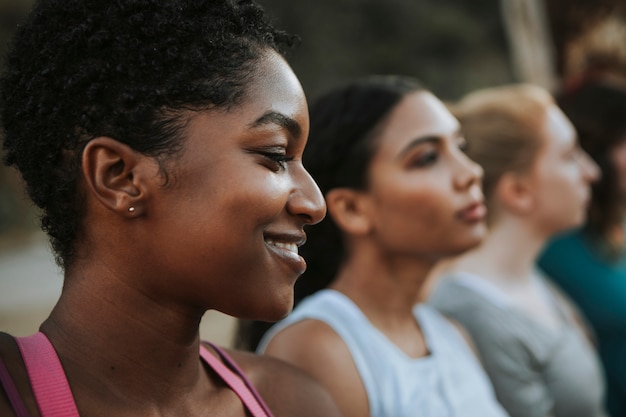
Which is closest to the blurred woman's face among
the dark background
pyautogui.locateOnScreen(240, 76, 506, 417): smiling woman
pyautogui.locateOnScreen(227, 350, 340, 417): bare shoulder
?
pyautogui.locateOnScreen(240, 76, 506, 417): smiling woman

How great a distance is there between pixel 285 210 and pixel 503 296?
6.53ft

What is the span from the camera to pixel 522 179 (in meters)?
3.35

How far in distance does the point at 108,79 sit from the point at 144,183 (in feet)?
0.57

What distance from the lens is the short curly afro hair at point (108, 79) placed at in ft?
4.35

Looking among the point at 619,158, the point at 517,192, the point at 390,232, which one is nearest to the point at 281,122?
the point at 390,232

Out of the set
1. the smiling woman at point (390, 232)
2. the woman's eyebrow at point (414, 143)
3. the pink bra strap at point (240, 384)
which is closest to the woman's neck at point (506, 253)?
the smiling woman at point (390, 232)

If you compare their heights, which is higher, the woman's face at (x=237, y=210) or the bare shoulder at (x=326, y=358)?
the woman's face at (x=237, y=210)

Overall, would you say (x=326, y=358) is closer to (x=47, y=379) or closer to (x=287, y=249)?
(x=287, y=249)

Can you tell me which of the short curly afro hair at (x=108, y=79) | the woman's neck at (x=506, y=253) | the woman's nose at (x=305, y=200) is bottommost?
the woman's neck at (x=506, y=253)

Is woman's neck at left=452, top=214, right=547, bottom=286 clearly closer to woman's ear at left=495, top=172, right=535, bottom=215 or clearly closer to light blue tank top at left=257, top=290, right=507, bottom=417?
woman's ear at left=495, top=172, right=535, bottom=215

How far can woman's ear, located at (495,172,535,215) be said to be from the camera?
11.0ft

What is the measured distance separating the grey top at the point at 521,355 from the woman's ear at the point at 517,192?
336mm

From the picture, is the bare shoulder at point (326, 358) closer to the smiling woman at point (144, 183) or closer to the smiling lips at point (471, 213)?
the smiling lips at point (471, 213)

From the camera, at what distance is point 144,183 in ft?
4.38
